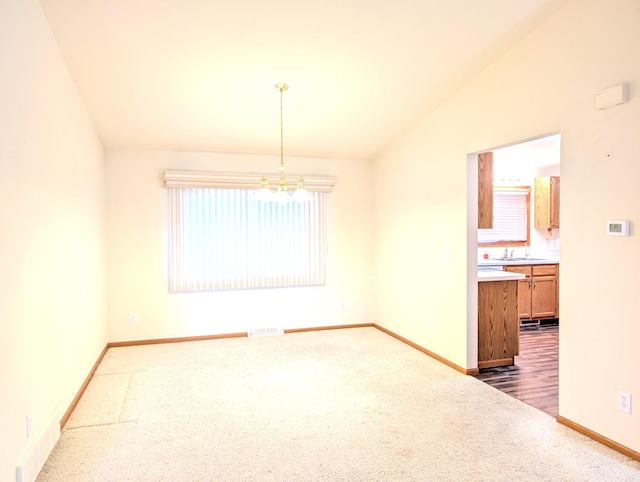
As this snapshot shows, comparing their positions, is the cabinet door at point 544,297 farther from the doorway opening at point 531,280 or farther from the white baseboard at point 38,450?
the white baseboard at point 38,450

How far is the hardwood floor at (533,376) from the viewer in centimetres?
334

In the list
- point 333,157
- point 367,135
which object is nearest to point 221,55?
point 367,135

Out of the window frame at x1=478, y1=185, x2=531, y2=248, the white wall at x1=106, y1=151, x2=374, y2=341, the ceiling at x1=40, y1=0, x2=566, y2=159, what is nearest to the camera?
the ceiling at x1=40, y1=0, x2=566, y2=159

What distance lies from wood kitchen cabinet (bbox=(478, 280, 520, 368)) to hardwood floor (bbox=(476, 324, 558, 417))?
12cm

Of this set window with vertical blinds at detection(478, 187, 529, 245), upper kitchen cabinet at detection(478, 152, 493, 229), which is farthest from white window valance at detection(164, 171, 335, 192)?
window with vertical blinds at detection(478, 187, 529, 245)

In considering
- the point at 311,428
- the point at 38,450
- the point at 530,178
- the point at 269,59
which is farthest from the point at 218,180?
the point at 530,178

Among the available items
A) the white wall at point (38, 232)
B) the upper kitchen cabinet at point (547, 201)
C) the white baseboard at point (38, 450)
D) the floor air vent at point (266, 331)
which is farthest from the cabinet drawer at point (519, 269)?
the white baseboard at point (38, 450)

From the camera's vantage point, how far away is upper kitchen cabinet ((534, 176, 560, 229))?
246 inches

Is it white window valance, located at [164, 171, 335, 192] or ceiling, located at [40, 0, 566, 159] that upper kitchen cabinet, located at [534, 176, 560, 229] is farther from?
white window valance, located at [164, 171, 335, 192]

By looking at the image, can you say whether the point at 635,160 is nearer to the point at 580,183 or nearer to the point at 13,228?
the point at 580,183

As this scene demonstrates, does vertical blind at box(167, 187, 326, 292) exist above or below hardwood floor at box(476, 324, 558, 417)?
above

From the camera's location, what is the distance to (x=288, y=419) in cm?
297

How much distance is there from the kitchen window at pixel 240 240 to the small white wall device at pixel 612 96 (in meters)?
3.53

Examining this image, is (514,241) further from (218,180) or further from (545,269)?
(218,180)
